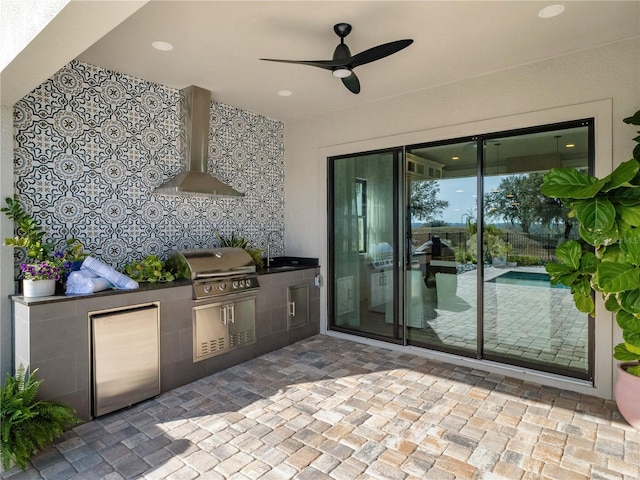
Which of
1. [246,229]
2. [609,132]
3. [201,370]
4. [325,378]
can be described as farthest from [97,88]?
[609,132]

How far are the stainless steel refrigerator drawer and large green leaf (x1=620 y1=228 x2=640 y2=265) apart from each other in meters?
3.53

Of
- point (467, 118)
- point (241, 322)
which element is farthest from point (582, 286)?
point (241, 322)

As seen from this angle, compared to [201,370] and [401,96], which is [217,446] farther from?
[401,96]

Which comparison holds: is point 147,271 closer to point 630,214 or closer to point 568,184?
point 568,184

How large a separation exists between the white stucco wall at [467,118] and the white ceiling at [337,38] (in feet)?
0.45

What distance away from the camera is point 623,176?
247 cm

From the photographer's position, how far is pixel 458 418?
9.20 ft

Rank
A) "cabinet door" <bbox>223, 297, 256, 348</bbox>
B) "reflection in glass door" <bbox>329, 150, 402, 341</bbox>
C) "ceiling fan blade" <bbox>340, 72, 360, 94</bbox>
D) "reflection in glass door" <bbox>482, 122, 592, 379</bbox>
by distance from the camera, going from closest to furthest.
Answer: "ceiling fan blade" <bbox>340, 72, 360, 94</bbox>
"reflection in glass door" <bbox>482, 122, 592, 379</bbox>
"cabinet door" <bbox>223, 297, 256, 348</bbox>
"reflection in glass door" <bbox>329, 150, 402, 341</bbox>

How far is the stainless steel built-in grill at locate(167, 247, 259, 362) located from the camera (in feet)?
11.7

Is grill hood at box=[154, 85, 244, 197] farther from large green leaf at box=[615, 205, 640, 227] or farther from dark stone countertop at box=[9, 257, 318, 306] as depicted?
large green leaf at box=[615, 205, 640, 227]

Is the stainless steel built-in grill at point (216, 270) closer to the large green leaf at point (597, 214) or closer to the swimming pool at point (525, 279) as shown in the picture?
the swimming pool at point (525, 279)

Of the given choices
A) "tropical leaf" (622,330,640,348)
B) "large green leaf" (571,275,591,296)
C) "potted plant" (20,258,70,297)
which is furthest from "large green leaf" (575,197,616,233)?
"potted plant" (20,258,70,297)

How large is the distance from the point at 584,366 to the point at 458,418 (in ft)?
4.66

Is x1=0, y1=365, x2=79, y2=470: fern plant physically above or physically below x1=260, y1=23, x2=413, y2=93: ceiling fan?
below
